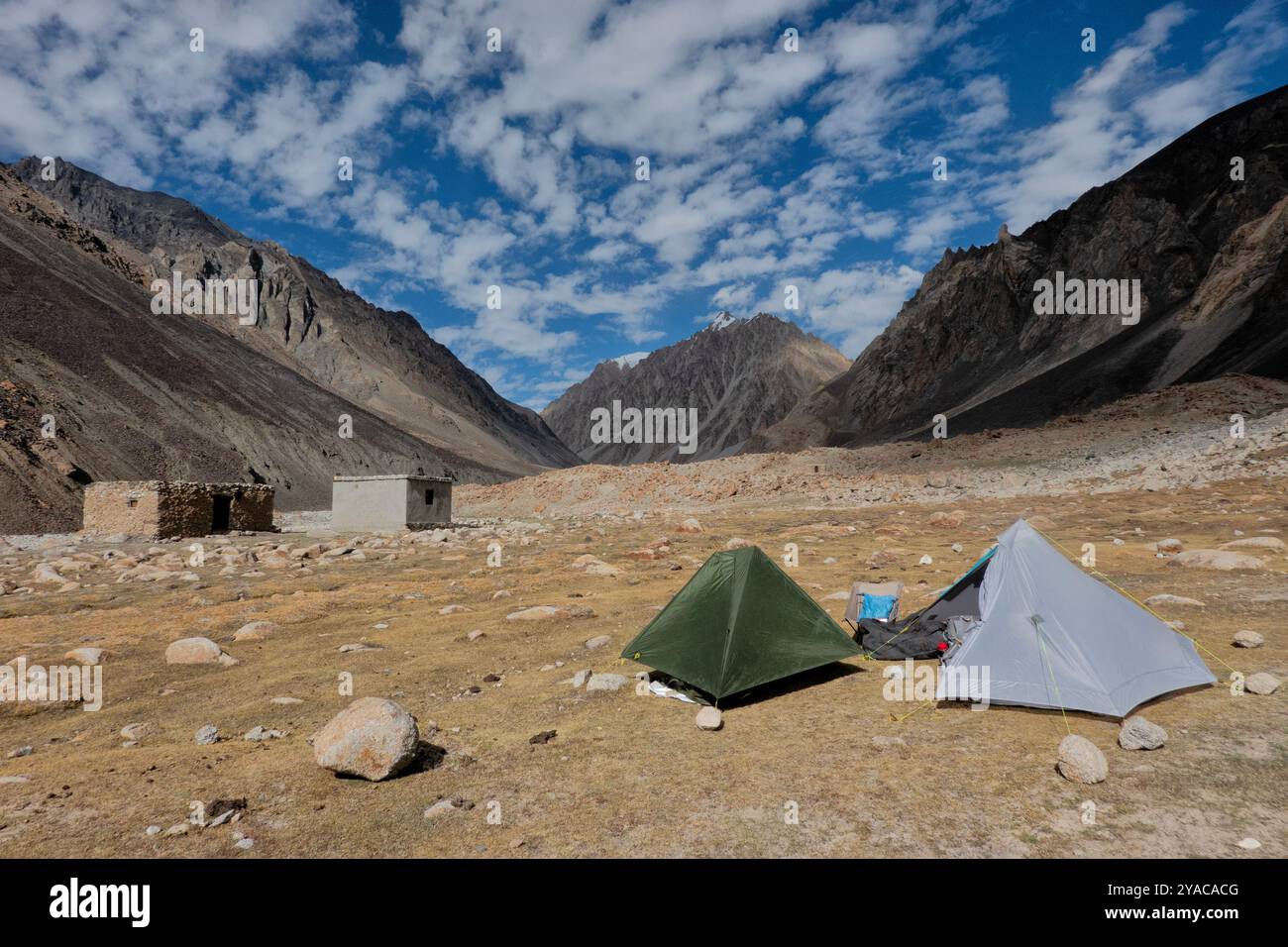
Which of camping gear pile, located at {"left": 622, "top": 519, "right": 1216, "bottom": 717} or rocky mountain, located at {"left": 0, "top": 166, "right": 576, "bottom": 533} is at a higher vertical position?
rocky mountain, located at {"left": 0, "top": 166, "right": 576, "bottom": 533}

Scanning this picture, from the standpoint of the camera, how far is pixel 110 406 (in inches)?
1766

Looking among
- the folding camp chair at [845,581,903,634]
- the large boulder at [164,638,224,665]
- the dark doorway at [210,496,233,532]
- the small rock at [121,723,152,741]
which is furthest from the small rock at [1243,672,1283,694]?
the dark doorway at [210,496,233,532]

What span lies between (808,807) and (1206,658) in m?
A: 5.47

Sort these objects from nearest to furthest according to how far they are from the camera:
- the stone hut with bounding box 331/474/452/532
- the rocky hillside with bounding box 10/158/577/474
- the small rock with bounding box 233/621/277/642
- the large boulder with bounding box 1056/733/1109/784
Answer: the large boulder with bounding box 1056/733/1109/784
the small rock with bounding box 233/621/277/642
the stone hut with bounding box 331/474/452/532
the rocky hillside with bounding box 10/158/577/474

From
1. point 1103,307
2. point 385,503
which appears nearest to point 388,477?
point 385,503

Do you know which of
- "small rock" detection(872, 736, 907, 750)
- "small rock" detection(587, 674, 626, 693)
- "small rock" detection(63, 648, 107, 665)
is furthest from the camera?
"small rock" detection(63, 648, 107, 665)

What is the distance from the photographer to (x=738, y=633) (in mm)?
7234

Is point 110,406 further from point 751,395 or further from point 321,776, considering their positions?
point 751,395

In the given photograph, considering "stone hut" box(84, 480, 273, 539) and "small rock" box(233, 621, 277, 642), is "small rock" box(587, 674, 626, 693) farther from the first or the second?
"stone hut" box(84, 480, 273, 539)

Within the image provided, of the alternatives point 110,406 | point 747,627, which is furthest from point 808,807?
point 110,406

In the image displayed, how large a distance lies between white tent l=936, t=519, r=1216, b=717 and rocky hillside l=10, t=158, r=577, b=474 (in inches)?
3990

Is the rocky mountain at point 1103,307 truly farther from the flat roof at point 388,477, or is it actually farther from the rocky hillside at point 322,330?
the rocky hillside at point 322,330

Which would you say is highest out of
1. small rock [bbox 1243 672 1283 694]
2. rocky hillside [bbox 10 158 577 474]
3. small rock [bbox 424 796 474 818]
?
rocky hillside [bbox 10 158 577 474]

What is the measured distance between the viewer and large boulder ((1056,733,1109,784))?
4637 mm
